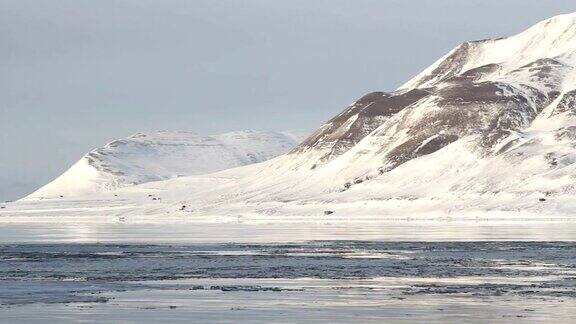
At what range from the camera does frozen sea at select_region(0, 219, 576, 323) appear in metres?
48.2

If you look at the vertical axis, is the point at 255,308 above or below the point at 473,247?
above

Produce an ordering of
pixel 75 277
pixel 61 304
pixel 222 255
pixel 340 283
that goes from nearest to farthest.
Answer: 1. pixel 61 304
2. pixel 340 283
3. pixel 75 277
4. pixel 222 255

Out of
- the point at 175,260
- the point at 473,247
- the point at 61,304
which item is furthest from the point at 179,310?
the point at 473,247

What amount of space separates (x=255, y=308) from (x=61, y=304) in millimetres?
7075

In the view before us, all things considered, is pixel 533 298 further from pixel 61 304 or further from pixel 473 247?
pixel 473 247

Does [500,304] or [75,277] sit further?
[75,277]

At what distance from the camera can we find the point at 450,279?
64.6m

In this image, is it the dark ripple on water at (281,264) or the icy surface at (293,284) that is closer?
the icy surface at (293,284)

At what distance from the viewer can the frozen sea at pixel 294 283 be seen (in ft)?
→ 158

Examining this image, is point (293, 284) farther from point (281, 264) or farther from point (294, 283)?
point (281, 264)

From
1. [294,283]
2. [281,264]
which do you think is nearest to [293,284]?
[294,283]

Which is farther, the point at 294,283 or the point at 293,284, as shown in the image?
the point at 294,283

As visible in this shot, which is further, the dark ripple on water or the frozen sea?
the dark ripple on water

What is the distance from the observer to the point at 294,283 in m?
62.9
